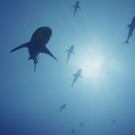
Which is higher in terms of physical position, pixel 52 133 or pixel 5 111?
pixel 5 111

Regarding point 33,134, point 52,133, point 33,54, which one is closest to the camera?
point 33,54

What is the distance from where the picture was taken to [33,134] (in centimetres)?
7681

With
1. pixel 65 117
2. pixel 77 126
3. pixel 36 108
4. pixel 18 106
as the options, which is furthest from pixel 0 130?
pixel 77 126

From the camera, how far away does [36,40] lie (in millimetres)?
5125

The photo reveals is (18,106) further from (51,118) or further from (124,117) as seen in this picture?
(124,117)

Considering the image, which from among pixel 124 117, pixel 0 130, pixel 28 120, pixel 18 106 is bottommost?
pixel 0 130

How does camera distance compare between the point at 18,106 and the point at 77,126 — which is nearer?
→ the point at 18,106

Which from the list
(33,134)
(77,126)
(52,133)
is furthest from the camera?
(77,126)

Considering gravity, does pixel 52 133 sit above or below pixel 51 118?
below

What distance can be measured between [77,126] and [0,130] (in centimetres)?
5474

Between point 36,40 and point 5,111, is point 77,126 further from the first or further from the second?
point 36,40

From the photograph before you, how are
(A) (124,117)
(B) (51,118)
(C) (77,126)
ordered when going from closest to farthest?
(B) (51,118)
(C) (77,126)
(A) (124,117)

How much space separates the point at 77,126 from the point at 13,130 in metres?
48.1

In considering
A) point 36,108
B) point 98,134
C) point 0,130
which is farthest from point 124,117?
point 0,130
